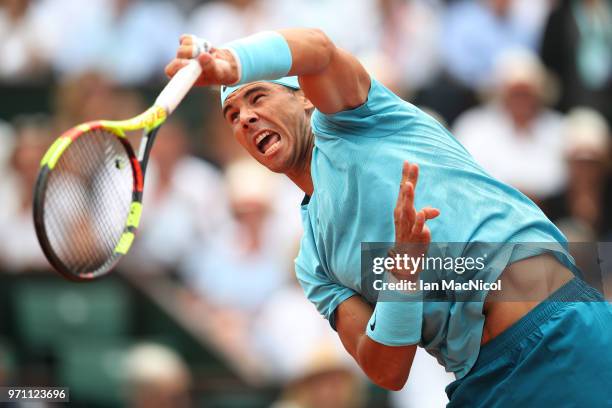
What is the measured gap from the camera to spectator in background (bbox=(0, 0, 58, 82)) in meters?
9.47

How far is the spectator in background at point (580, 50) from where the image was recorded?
8656 millimetres

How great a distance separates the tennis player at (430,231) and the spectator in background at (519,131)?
168 inches

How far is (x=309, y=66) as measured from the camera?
377 centimetres

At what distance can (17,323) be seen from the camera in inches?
319

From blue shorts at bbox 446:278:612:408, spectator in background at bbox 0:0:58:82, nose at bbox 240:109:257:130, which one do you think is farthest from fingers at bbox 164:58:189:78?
spectator in background at bbox 0:0:58:82

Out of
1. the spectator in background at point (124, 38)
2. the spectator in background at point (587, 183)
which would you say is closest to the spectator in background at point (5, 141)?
the spectator in background at point (124, 38)

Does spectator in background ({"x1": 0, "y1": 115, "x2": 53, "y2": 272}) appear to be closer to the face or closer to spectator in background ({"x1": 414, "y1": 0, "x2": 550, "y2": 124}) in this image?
spectator in background ({"x1": 414, "y1": 0, "x2": 550, "y2": 124})

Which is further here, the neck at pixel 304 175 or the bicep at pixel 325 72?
the neck at pixel 304 175

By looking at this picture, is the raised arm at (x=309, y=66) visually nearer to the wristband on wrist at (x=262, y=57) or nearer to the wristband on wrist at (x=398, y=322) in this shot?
the wristband on wrist at (x=262, y=57)

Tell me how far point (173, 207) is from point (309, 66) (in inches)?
189

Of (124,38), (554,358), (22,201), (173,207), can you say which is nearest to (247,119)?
(554,358)

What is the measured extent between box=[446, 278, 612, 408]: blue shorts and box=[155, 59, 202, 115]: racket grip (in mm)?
1238

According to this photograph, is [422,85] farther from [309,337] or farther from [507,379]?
[507,379]

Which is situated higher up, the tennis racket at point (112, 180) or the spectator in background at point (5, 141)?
the tennis racket at point (112, 180)
